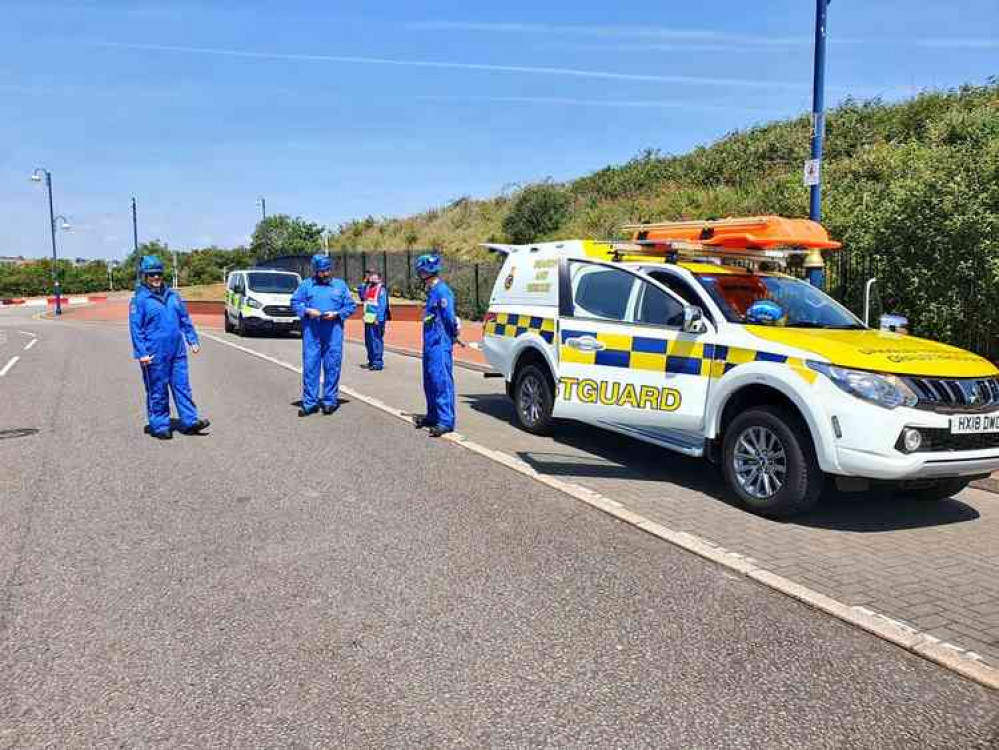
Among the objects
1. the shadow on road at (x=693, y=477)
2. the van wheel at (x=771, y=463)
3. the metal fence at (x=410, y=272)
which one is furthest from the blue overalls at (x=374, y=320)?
the van wheel at (x=771, y=463)

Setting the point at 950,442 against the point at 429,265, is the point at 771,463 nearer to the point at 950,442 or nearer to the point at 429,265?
the point at 950,442

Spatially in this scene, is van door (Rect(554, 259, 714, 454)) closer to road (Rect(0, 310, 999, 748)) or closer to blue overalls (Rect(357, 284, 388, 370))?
road (Rect(0, 310, 999, 748))

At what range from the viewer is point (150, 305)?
311 inches

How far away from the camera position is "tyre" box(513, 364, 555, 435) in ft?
27.0

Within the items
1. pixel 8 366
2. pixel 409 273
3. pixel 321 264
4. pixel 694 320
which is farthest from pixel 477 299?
pixel 694 320

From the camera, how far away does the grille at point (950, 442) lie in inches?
197

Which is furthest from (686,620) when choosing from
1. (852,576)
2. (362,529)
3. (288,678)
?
(362,529)

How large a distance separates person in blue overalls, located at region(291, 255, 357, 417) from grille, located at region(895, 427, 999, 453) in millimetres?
6171

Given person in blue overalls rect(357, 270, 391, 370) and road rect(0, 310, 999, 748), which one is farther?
person in blue overalls rect(357, 270, 391, 370)

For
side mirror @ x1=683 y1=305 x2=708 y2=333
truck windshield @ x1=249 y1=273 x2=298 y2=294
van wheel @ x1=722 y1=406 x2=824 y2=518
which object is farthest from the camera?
truck windshield @ x1=249 y1=273 x2=298 y2=294

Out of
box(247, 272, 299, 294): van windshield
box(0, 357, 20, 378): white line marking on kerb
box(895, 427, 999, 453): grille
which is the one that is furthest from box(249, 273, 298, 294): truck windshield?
box(895, 427, 999, 453): grille

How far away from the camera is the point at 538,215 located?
1359 inches

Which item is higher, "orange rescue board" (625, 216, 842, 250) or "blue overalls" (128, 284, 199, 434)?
"orange rescue board" (625, 216, 842, 250)

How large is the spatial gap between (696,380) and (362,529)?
2661mm
